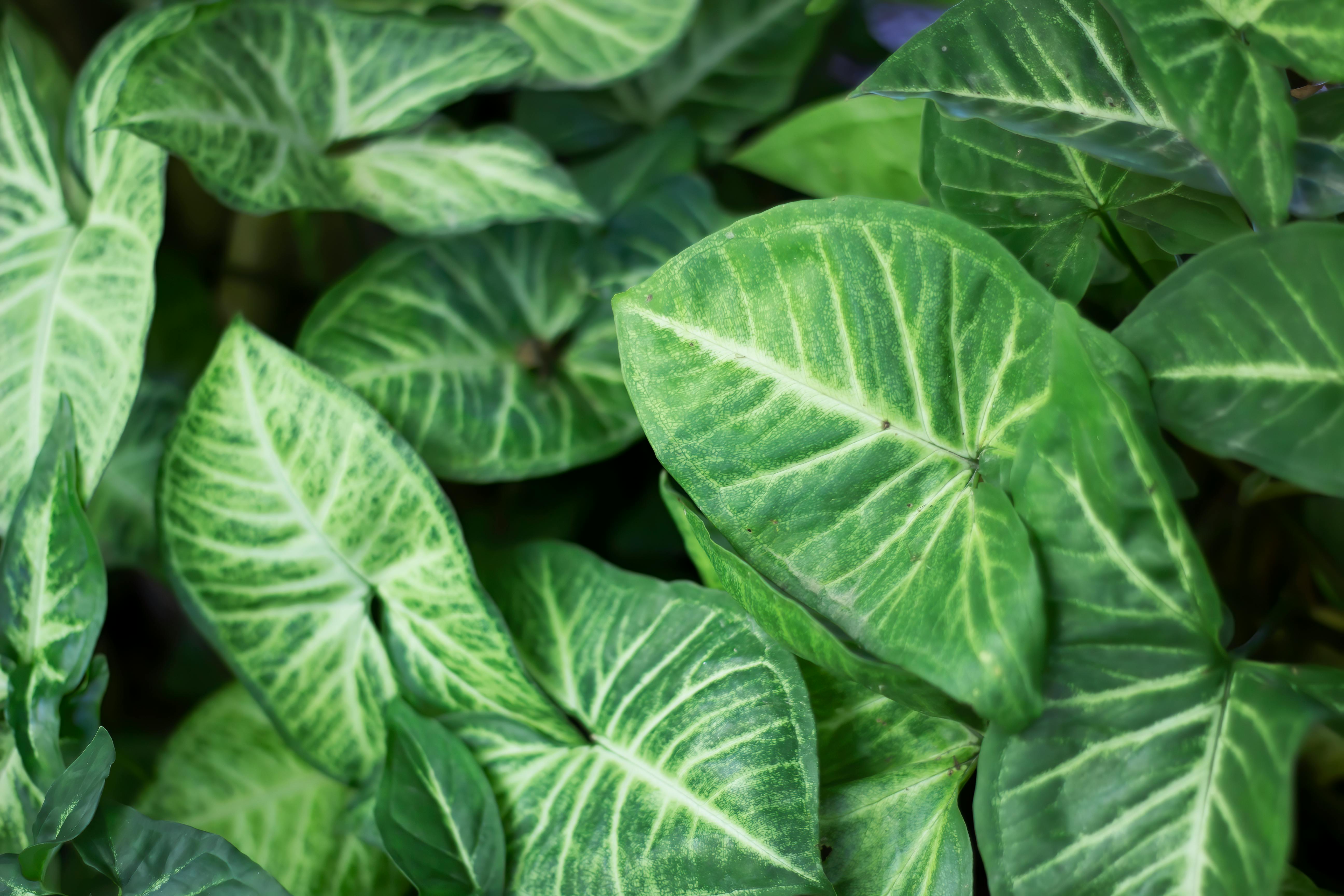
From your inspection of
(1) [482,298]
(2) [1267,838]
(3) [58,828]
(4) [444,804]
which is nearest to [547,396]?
(1) [482,298]

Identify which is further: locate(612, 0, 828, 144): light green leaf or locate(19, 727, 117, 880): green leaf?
locate(612, 0, 828, 144): light green leaf

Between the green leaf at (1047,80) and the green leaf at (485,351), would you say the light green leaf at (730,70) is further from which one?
the green leaf at (1047,80)

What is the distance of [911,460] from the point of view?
0.50 meters

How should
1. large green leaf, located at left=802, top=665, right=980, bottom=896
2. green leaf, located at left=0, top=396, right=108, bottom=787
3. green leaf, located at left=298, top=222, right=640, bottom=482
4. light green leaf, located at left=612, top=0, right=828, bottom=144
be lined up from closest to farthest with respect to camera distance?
large green leaf, located at left=802, top=665, right=980, bottom=896 < green leaf, located at left=0, top=396, right=108, bottom=787 < green leaf, located at left=298, top=222, right=640, bottom=482 < light green leaf, located at left=612, top=0, right=828, bottom=144

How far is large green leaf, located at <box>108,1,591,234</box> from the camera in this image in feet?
2.20

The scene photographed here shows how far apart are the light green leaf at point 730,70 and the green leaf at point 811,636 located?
0.61 m

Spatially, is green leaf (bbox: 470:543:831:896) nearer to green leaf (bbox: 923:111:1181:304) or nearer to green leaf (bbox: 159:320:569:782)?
green leaf (bbox: 159:320:569:782)

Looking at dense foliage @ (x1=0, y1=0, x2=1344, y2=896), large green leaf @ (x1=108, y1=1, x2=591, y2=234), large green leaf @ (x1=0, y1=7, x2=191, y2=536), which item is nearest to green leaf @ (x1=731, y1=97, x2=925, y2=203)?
dense foliage @ (x1=0, y1=0, x2=1344, y2=896)

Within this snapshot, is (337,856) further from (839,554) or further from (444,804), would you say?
(839,554)

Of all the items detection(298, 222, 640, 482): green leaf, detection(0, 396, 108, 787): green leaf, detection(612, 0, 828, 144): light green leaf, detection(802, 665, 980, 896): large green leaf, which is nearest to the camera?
detection(802, 665, 980, 896): large green leaf

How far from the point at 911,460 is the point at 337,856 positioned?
1.98 feet

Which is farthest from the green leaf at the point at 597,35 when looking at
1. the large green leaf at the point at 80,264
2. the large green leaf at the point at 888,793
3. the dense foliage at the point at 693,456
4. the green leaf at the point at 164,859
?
the green leaf at the point at 164,859

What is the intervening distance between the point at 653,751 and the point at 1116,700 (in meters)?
0.30

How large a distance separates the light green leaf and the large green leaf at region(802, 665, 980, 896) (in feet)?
2.18
